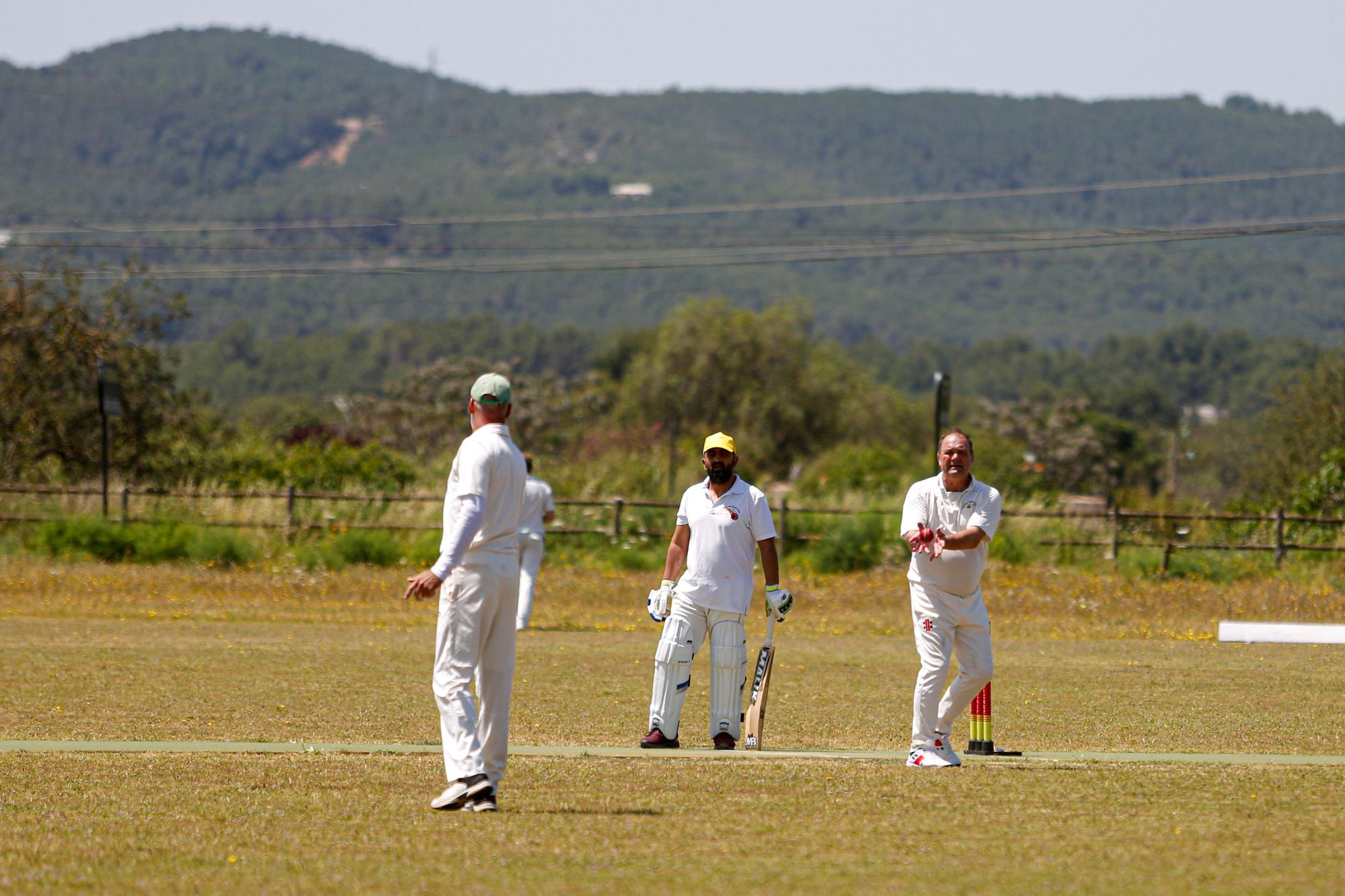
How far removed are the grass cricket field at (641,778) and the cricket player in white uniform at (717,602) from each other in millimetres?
646

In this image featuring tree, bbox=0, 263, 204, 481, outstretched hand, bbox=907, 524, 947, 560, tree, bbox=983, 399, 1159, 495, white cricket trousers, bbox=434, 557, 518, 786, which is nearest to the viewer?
white cricket trousers, bbox=434, 557, 518, 786

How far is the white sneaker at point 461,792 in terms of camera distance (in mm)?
7516

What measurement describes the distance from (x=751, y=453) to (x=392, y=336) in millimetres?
137086

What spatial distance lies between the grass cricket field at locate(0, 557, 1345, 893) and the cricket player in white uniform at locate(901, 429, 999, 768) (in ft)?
1.10

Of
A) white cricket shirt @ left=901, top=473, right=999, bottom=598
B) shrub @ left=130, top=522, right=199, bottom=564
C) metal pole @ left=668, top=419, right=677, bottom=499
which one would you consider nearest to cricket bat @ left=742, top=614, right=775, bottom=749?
white cricket shirt @ left=901, top=473, right=999, bottom=598

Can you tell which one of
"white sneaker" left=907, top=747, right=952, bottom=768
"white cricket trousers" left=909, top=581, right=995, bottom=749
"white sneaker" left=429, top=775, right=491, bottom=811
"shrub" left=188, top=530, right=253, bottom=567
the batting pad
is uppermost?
"white cricket trousers" left=909, top=581, right=995, bottom=749

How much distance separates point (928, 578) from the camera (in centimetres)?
932

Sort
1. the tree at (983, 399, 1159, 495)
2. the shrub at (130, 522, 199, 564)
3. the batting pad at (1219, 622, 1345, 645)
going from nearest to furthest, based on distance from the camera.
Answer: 1. the batting pad at (1219, 622, 1345, 645)
2. the shrub at (130, 522, 199, 564)
3. the tree at (983, 399, 1159, 495)

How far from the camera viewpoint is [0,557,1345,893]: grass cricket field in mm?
6336

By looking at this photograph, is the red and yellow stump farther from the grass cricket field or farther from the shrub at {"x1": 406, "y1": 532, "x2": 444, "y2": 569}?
the shrub at {"x1": 406, "y1": 532, "x2": 444, "y2": 569}

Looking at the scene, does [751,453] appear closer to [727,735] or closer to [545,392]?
[545,392]

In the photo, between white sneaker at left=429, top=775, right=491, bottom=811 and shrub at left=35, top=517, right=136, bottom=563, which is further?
shrub at left=35, top=517, right=136, bottom=563

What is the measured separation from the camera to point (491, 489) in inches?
303

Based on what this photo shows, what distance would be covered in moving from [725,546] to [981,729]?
1.92 m
